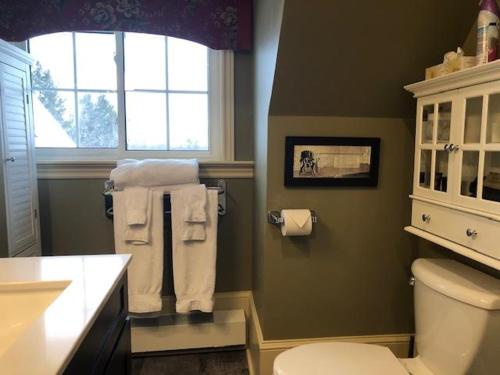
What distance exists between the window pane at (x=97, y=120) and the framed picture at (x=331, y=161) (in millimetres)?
1172

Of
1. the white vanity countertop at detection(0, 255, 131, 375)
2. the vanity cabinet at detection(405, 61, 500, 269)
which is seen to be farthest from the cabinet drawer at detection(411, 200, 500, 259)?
the white vanity countertop at detection(0, 255, 131, 375)

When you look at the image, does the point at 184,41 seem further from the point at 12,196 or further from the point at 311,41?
the point at 12,196

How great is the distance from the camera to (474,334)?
119 centimetres

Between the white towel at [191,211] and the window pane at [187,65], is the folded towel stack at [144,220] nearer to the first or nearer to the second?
the white towel at [191,211]

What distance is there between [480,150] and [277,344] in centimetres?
121

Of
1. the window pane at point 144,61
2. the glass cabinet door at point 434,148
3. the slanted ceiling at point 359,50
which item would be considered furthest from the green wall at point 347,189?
the window pane at point 144,61

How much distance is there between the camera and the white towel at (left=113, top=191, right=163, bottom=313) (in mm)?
1953

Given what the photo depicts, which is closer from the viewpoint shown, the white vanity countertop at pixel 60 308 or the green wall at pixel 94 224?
the white vanity countertop at pixel 60 308

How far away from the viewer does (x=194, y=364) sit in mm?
2070

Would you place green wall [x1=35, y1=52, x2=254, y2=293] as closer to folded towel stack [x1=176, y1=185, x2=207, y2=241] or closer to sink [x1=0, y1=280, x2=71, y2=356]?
folded towel stack [x1=176, y1=185, x2=207, y2=241]

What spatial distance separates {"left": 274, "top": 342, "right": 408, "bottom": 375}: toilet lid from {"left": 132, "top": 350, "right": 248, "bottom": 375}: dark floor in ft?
2.45

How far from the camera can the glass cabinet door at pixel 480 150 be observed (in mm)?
1151

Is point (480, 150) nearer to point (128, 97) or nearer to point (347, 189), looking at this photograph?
point (347, 189)

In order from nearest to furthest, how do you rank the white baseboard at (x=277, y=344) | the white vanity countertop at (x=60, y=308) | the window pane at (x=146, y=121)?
the white vanity countertop at (x=60, y=308), the white baseboard at (x=277, y=344), the window pane at (x=146, y=121)
